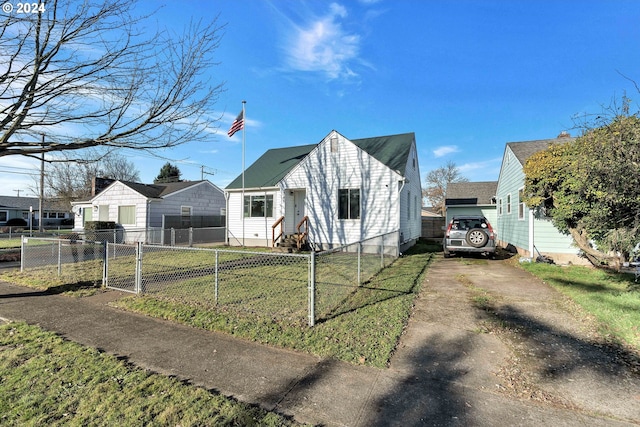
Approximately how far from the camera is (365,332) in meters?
4.39

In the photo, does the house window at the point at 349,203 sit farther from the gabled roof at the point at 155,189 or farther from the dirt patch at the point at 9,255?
the dirt patch at the point at 9,255

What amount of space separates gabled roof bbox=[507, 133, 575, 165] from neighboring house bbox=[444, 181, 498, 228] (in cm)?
763

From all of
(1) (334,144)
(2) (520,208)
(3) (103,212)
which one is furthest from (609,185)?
(3) (103,212)

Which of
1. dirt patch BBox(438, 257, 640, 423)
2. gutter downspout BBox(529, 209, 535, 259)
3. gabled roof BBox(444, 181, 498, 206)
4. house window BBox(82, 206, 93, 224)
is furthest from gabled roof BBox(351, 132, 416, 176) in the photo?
house window BBox(82, 206, 93, 224)

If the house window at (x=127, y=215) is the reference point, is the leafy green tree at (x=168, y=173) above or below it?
above

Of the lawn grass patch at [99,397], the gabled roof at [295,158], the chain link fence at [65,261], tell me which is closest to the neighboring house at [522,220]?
the gabled roof at [295,158]

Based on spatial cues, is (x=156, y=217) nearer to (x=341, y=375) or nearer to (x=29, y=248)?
(x=29, y=248)

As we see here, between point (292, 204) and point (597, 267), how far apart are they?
12037mm

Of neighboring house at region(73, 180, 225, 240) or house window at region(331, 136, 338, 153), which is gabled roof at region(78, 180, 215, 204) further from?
house window at region(331, 136, 338, 153)

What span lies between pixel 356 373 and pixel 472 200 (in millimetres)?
23825

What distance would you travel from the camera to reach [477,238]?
11234 mm

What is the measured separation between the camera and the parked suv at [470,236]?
11.2 meters

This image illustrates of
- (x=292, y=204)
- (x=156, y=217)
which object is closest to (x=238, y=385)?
(x=292, y=204)

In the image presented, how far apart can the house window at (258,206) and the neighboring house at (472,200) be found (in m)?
14.5
